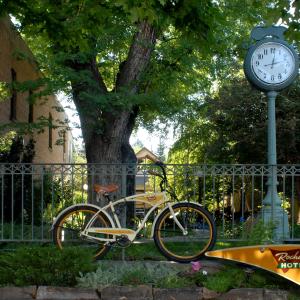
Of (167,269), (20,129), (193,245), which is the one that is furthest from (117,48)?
(167,269)

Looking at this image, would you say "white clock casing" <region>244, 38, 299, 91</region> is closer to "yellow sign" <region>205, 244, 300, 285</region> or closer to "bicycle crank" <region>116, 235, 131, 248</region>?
"yellow sign" <region>205, 244, 300, 285</region>

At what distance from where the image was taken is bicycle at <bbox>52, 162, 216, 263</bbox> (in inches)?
297

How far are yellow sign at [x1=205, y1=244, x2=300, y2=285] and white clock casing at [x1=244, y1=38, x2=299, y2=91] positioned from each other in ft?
9.83

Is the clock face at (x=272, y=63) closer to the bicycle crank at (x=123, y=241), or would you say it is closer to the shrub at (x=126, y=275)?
the bicycle crank at (x=123, y=241)

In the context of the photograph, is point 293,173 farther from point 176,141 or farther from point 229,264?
point 176,141

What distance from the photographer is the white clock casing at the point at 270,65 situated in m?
8.95

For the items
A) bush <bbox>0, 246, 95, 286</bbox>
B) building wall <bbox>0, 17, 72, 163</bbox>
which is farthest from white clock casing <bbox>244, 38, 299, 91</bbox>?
building wall <bbox>0, 17, 72, 163</bbox>

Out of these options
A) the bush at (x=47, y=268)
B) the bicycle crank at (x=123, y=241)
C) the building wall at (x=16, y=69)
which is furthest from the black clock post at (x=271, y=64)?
the building wall at (x=16, y=69)

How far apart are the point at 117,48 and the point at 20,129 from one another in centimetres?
253

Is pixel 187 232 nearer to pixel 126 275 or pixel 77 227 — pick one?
pixel 126 275

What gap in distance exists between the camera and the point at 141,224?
301 inches

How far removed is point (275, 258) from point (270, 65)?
3.41 m

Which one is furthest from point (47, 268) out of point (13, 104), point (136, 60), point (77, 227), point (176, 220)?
point (13, 104)

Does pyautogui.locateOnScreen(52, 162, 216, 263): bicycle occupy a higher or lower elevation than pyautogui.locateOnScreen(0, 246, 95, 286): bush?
higher
